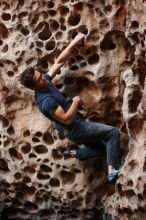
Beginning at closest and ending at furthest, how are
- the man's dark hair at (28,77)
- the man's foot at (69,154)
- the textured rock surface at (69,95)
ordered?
1. the man's dark hair at (28,77)
2. the textured rock surface at (69,95)
3. the man's foot at (69,154)

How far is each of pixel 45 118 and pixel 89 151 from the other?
1.76 ft

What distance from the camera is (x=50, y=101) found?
18.1 feet

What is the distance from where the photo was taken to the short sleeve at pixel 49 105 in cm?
550

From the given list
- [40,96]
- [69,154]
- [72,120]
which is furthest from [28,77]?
[69,154]

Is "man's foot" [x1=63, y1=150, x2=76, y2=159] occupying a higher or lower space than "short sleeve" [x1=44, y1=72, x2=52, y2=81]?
lower

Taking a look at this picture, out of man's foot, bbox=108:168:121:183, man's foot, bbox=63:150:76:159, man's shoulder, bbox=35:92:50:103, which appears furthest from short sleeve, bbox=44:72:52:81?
man's foot, bbox=108:168:121:183

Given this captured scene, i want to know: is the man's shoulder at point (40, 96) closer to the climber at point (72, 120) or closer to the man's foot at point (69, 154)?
the climber at point (72, 120)

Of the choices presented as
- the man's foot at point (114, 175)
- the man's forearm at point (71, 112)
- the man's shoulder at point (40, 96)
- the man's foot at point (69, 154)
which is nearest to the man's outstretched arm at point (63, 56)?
the man's shoulder at point (40, 96)

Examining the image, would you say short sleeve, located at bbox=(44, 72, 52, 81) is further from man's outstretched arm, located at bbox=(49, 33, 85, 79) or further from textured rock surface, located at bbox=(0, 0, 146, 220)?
textured rock surface, located at bbox=(0, 0, 146, 220)

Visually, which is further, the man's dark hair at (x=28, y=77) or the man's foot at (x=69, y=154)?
the man's foot at (x=69, y=154)

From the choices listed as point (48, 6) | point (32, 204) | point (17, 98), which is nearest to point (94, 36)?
point (48, 6)

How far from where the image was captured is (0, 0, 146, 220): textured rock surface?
5.59 meters

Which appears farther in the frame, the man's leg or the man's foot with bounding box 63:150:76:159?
the man's foot with bounding box 63:150:76:159

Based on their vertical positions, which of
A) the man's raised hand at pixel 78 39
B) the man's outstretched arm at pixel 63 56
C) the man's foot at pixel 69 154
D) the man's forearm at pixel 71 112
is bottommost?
the man's foot at pixel 69 154
